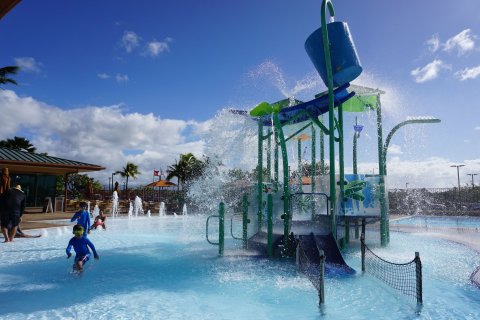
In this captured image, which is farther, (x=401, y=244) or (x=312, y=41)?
(x=401, y=244)

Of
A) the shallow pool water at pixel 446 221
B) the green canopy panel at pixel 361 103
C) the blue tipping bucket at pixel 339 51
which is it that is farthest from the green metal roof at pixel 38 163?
the shallow pool water at pixel 446 221

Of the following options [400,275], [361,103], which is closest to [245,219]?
[400,275]

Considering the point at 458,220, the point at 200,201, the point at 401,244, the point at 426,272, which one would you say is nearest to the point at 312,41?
the point at 426,272

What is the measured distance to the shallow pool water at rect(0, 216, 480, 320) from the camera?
5.09m

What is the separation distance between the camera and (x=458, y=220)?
77.2ft

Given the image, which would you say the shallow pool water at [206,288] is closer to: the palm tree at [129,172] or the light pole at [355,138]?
the light pole at [355,138]

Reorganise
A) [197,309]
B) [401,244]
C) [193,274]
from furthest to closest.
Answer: [401,244] < [193,274] < [197,309]

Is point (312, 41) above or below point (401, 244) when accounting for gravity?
above

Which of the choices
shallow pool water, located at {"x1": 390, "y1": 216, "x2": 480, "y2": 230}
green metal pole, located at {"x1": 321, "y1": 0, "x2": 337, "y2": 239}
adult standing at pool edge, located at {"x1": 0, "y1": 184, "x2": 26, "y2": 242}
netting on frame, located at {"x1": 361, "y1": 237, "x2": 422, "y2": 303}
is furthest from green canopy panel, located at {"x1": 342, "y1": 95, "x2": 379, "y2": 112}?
shallow pool water, located at {"x1": 390, "y1": 216, "x2": 480, "y2": 230}

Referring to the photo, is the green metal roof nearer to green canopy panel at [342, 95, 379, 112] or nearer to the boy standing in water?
the boy standing in water

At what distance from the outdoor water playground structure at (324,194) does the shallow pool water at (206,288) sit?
0.52 meters

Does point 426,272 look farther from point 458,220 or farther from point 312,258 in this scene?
point 458,220

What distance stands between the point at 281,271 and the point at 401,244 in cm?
616

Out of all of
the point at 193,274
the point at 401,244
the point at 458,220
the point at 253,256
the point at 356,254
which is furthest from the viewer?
the point at 458,220
